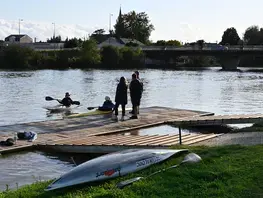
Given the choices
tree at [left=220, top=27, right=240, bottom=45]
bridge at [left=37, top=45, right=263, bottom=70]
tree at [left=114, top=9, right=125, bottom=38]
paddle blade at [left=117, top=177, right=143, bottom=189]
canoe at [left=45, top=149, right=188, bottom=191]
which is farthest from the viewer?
tree at [left=220, top=27, right=240, bottom=45]

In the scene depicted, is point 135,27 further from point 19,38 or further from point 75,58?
point 75,58

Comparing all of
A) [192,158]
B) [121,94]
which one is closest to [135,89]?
[121,94]

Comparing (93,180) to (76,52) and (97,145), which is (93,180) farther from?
(76,52)

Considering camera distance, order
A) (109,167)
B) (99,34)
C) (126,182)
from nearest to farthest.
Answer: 1. (126,182)
2. (109,167)
3. (99,34)

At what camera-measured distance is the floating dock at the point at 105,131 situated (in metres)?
14.7

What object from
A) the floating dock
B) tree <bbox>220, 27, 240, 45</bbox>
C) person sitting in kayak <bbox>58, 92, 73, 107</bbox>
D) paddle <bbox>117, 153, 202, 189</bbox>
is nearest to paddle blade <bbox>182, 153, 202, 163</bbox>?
paddle <bbox>117, 153, 202, 189</bbox>

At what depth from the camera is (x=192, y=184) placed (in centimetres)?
855

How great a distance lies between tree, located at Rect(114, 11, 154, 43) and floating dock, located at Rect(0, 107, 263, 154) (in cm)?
14129

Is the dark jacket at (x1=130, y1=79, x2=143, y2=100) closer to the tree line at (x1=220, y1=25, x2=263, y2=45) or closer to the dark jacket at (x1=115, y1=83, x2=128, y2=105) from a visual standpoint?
the dark jacket at (x1=115, y1=83, x2=128, y2=105)

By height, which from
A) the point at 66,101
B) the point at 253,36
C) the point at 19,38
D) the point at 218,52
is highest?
the point at 253,36

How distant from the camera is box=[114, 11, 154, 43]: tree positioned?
163750 millimetres

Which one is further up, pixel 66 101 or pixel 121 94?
pixel 121 94

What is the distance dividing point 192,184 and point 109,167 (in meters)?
1.68

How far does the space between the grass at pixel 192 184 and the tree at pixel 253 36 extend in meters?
154
